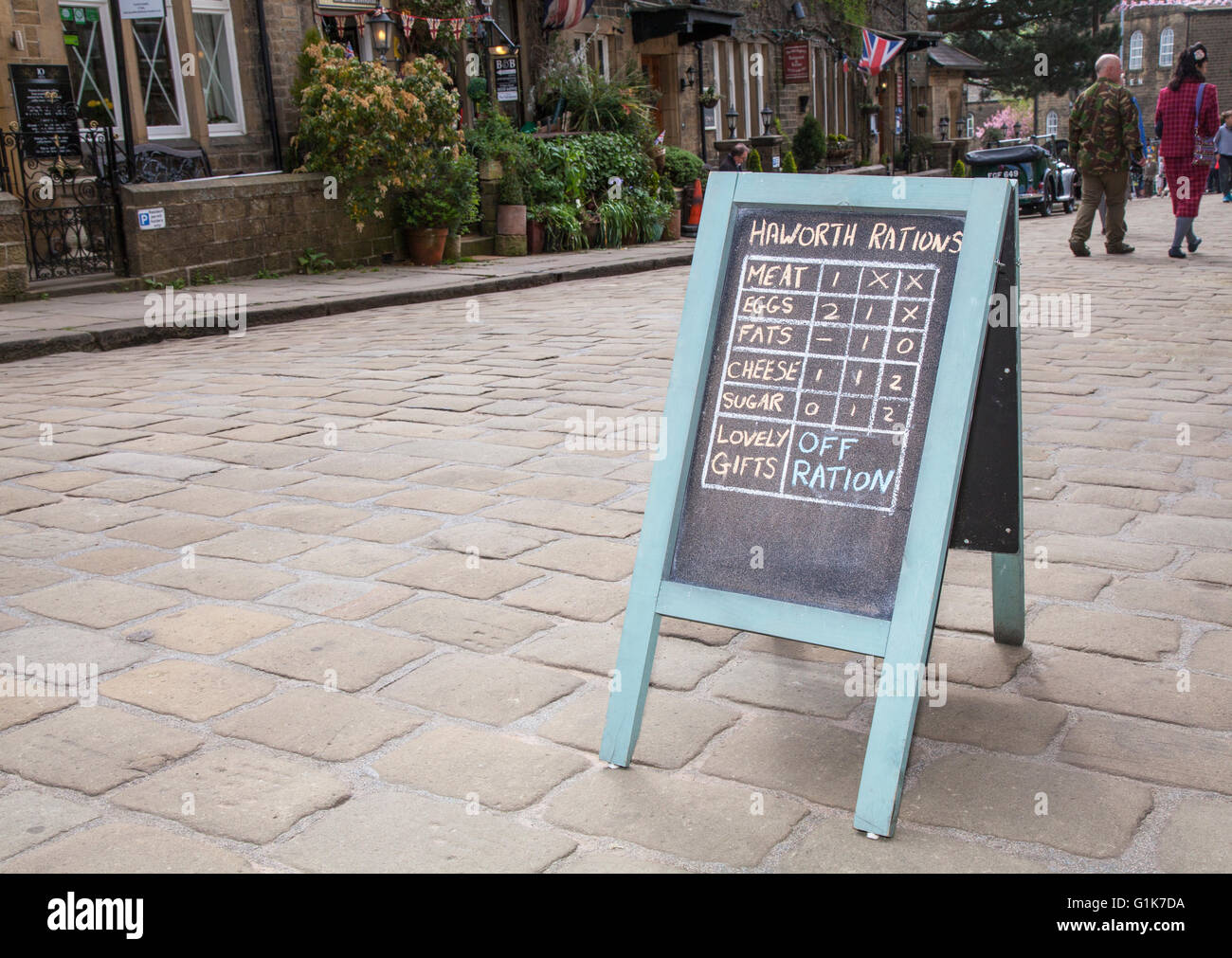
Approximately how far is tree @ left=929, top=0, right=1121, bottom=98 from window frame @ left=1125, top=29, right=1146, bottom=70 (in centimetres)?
1300

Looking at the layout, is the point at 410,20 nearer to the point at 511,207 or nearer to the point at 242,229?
the point at 511,207

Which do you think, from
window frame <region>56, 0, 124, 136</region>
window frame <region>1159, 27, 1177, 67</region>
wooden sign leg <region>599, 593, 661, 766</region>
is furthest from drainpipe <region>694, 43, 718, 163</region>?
window frame <region>1159, 27, 1177, 67</region>

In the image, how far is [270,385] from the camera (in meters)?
6.91

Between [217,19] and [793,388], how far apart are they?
12881 millimetres

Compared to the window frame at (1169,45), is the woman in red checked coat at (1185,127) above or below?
below

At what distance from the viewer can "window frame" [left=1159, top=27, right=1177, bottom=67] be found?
5210cm

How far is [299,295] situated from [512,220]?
14.9 feet

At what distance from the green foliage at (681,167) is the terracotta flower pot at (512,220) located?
4.48m

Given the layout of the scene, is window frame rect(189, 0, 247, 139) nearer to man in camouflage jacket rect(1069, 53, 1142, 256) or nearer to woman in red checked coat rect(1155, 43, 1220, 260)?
man in camouflage jacket rect(1069, 53, 1142, 256)

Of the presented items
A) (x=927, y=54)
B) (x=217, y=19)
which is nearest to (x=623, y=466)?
(x=217, y=19)

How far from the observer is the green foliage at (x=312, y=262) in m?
12.7

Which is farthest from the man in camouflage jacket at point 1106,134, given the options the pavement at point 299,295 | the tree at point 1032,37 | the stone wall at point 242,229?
the tree at point 1032,37

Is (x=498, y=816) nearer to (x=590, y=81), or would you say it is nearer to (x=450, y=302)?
(x=450, y=302)

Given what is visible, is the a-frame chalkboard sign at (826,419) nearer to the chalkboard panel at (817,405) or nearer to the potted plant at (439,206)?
the chalkboard panel at (817,405)
